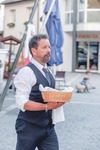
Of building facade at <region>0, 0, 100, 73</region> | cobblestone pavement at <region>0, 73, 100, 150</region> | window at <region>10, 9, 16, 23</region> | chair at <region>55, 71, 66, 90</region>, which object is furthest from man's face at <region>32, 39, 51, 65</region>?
window at <region>10, 9, 16, 23</region>

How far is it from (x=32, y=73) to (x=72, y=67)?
28.3 m

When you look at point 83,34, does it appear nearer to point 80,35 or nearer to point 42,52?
point 80,35

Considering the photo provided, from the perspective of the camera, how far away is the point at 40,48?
148 inches

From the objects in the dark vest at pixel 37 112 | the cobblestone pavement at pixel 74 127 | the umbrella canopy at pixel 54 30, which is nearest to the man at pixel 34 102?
the dark vest at pixel 37 112

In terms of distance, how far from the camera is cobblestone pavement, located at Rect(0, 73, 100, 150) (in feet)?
22.4

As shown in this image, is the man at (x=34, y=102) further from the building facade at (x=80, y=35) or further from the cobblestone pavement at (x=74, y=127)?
the building facade at (x=80, y=35)

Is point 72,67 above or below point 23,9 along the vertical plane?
below

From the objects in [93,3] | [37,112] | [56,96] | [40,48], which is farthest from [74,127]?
[93,3]

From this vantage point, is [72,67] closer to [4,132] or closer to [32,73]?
[4,132]

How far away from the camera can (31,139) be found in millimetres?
3791

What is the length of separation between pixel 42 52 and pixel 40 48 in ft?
0.14

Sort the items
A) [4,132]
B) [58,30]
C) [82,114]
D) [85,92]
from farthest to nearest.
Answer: [85,92]
[58,30]
[82,114]
[4,132]

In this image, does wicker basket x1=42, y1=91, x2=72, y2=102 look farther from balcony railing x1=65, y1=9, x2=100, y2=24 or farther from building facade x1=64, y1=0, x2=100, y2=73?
balcony railing x1=65, y1=9, x2=100, y2=24


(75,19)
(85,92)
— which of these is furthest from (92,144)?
(75,19)
